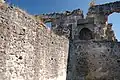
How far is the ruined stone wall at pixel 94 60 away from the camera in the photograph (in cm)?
1240

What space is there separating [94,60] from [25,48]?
6721 mm

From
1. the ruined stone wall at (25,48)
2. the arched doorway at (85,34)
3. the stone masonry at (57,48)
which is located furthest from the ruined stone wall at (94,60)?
the arched doorway at (85,34)

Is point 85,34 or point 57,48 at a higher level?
point 85,34

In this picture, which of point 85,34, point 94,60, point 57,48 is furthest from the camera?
point 85,34

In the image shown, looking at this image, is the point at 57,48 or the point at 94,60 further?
the point at 94,60

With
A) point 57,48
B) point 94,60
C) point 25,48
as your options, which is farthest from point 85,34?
point 25,48

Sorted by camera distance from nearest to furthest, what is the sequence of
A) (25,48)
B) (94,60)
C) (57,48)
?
(25,48) → (57,48) → (94,60)

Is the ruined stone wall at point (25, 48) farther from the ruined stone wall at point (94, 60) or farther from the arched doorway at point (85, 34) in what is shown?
the arched doorway at point (85, 34)

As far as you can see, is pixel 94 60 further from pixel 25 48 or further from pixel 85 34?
pixel 25 48

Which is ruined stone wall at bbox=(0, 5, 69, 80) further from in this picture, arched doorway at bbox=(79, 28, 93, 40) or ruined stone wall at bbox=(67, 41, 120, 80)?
arched doorway at bbox=(79, 28, 93, 40)

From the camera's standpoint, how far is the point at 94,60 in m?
12.9

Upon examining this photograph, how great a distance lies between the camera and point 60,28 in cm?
1889

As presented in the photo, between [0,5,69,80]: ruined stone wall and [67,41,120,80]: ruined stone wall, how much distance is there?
3.46 meters

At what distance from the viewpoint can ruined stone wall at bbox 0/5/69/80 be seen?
611 centimetres
